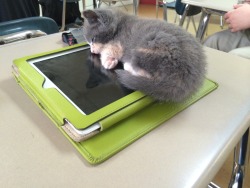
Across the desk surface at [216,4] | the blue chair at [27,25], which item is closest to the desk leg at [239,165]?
the desk surface at [216,4]

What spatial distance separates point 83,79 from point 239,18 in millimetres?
682

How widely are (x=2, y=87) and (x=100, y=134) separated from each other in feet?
0.87

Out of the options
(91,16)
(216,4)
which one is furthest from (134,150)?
(216,4)

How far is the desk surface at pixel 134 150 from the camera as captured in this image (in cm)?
28

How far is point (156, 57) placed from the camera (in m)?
0.38

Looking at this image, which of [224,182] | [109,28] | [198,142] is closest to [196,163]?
[198,142]

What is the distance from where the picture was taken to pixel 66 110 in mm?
333

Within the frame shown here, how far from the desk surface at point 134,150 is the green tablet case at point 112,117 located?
0.04ft

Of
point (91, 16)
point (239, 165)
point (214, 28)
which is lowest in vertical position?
point (214, 28)

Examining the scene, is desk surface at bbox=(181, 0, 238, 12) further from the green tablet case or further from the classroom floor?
the green tablet case

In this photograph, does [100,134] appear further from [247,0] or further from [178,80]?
[247,0]

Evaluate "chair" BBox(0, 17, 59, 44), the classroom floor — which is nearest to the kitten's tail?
the classroom floor

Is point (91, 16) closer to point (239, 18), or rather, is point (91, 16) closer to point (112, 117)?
point (112, 117)

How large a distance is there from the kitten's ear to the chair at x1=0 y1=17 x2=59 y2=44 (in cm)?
31
